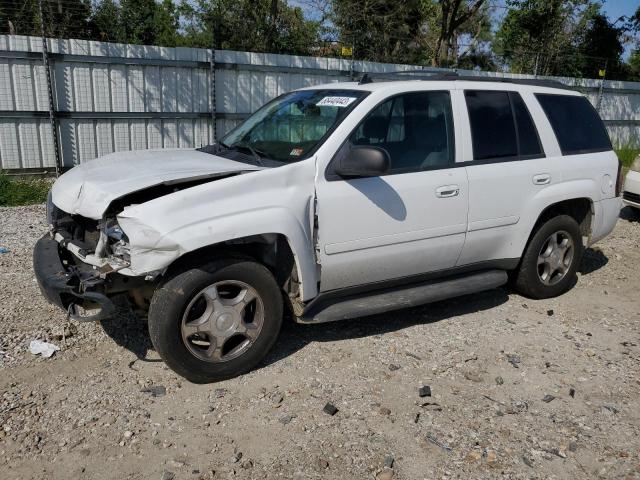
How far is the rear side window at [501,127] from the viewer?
4852 millimetres

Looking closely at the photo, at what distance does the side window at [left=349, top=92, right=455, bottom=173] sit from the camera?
14.5 feet

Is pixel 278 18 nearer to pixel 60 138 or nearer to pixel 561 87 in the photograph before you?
pixel 60 138

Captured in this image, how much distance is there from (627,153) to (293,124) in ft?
44.6

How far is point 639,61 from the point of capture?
27234 millimetres

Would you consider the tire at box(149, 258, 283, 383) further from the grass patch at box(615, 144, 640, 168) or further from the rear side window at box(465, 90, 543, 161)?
the grass patch at box(615, 144, 640, 168)

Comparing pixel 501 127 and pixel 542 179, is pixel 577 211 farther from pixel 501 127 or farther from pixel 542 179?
pixel 501 127

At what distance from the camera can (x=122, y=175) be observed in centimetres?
396

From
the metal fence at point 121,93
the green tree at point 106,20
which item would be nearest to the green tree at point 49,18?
the green tree at point 106,20

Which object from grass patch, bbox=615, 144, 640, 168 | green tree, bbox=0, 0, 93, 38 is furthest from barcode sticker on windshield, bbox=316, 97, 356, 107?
grass patch, bbox=615, 144, 640, 168

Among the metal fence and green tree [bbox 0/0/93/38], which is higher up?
green tree [bbox 0/0/93/38]

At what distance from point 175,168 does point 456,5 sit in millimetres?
17765

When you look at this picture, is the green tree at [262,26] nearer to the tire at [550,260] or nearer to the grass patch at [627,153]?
the grass patch at [627,153]

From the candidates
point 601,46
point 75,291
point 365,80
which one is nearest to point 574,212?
point 365,80

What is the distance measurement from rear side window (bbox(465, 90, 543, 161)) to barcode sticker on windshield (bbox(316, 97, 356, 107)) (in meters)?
1.05
